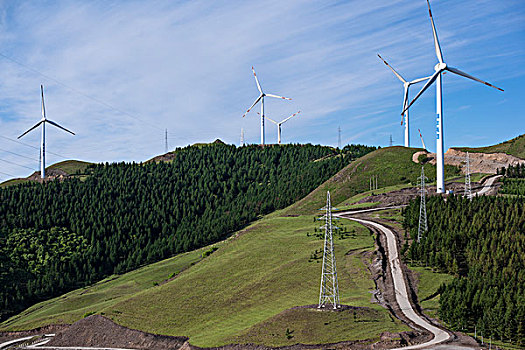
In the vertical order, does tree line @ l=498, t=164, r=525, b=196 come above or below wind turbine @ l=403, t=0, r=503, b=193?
below

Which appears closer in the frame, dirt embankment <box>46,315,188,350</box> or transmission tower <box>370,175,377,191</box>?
dirt embankment <box>46,315,188,350</box>

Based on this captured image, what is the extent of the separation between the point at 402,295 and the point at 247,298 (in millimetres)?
27342

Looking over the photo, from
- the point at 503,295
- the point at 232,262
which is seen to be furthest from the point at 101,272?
the point at 503,295

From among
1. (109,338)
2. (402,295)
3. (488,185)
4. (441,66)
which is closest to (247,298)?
(109,338)

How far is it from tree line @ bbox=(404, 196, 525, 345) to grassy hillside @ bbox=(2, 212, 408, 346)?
30.8 ft

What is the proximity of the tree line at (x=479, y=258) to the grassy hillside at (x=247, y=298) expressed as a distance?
30.8ft

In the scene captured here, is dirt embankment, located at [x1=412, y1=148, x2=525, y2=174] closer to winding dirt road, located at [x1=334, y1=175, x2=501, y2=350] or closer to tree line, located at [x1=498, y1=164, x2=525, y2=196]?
tree line, located at [x1=498, y1=164, x2=525, y2=196]

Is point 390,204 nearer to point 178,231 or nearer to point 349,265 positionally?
A: point 349,265

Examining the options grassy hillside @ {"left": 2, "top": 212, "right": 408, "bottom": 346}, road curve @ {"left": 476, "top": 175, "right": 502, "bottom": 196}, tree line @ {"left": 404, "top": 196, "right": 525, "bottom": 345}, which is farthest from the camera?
road curve @ {"left": 476, "top": 175, "right": 502, "bottom": 196}

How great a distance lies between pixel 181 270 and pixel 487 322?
88662mm

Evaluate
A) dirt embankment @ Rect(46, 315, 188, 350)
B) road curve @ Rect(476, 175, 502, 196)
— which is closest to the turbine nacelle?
road curve @ Rect(476, 175, 502, 196)

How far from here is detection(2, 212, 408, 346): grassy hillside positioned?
65.0 meters

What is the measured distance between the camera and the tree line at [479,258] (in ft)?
194

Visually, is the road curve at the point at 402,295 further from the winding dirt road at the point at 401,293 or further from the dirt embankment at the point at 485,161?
the dirt embankment at the point at 485,161
